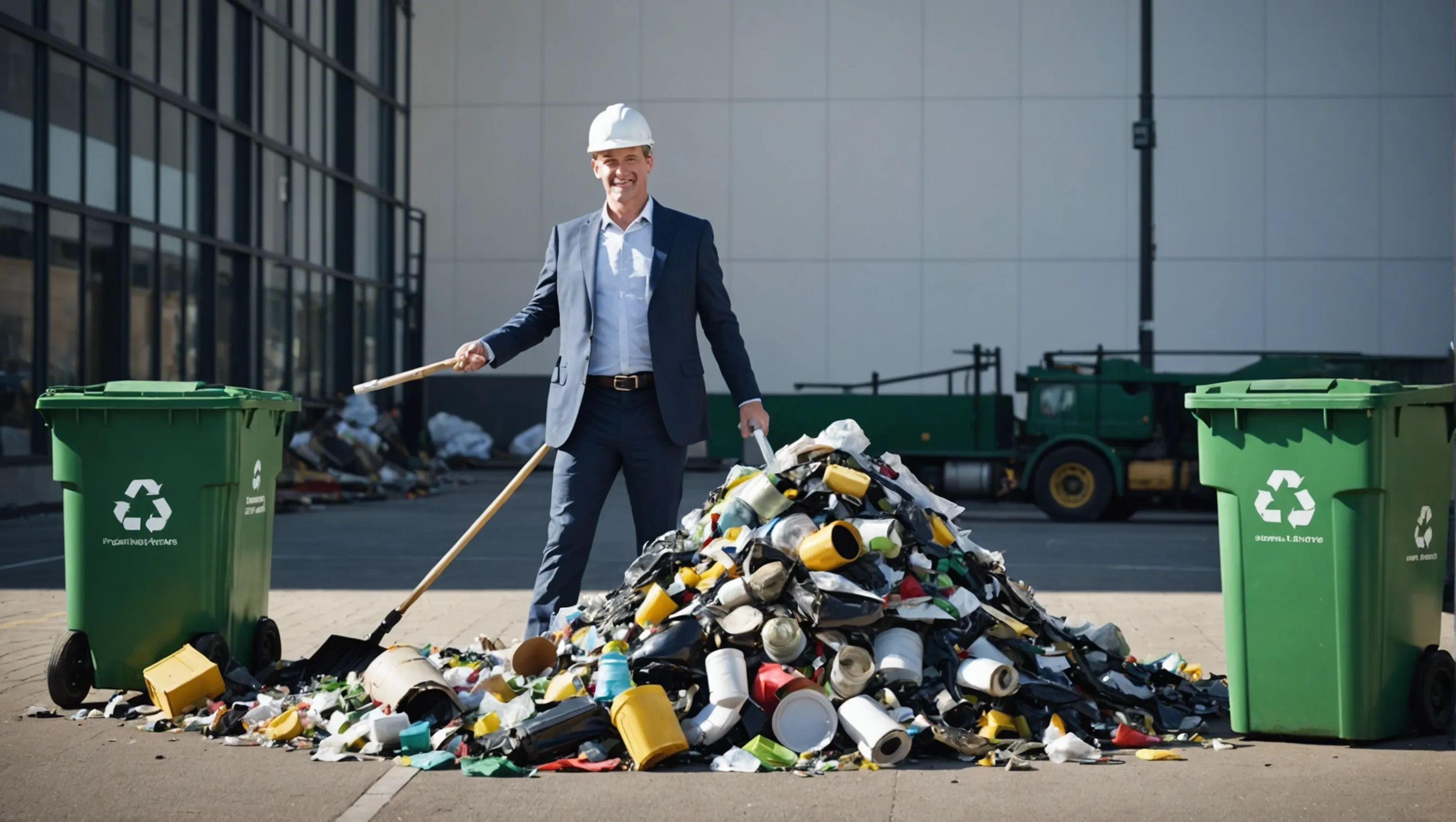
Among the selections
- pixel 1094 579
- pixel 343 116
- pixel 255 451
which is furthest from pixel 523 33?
pixel 255 451

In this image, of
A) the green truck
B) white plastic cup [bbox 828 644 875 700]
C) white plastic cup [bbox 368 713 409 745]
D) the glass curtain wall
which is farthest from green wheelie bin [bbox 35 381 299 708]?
the green truck

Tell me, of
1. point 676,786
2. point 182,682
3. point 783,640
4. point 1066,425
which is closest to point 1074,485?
point 1066,425

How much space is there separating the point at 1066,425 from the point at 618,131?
42.6 ft

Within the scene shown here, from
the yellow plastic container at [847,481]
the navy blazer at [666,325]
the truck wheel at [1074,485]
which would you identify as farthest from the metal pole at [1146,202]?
the yellow plastic container at [847,481]

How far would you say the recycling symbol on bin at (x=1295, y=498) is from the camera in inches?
207

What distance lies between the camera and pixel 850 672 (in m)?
5.27

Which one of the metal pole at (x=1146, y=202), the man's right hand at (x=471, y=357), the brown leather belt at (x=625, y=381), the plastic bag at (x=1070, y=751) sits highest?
the metal pole at (x=1146, y=202)

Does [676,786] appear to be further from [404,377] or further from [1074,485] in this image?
[1074,485]

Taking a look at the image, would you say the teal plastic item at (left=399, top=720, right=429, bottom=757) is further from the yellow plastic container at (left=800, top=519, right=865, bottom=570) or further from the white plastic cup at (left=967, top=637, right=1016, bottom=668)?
the white plastic cup at (left=967, top=637, right=1016, bottom=668)

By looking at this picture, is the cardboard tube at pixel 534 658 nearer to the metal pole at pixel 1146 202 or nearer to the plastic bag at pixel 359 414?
the metal pole at pixel 1146 202

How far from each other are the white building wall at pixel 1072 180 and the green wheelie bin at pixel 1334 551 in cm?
2345

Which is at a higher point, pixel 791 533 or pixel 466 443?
pixel 791 533

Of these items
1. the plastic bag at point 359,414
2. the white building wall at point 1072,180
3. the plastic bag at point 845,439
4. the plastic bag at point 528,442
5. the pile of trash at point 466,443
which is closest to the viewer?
the plastic bag at point 845,439

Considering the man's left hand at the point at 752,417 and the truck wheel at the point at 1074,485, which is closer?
the man's left hand at the point at 752,417
